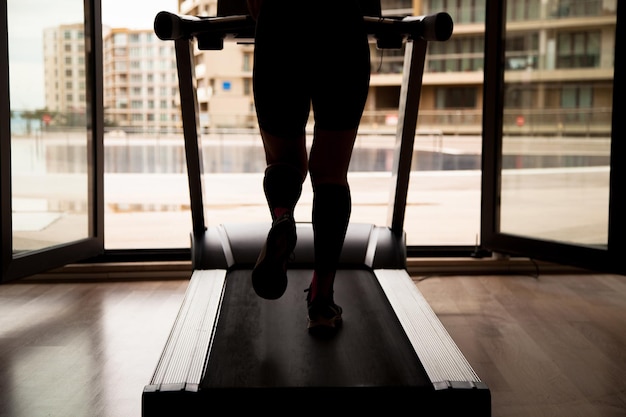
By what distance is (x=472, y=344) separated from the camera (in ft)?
7.30

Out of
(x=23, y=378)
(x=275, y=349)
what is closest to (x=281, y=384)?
(x=275, y=349)

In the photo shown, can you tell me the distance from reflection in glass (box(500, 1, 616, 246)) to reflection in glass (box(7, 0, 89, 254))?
5.86 ft

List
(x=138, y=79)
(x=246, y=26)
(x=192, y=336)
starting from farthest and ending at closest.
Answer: (x=138, y=79), (x=246, y=26), (x=192, y=336)

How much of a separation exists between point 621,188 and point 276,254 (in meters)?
1.71

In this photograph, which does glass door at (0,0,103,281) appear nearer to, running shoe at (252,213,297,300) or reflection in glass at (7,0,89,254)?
reflection in glass at (7,0,89,254)

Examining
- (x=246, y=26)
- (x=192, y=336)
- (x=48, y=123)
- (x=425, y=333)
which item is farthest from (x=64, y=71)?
(x=425, y=333)

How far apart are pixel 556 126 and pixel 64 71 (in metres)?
2.06

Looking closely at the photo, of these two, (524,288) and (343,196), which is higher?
(343,196)

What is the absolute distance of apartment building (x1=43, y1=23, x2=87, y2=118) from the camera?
112 inches

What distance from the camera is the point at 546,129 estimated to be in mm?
3146

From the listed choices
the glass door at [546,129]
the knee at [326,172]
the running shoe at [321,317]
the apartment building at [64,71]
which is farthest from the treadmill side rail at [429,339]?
the apartment building at [64,71]

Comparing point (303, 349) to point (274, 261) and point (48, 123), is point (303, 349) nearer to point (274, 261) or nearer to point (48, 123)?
point (274, 261)

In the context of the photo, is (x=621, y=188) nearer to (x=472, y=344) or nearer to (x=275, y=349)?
(x=472, y=344)

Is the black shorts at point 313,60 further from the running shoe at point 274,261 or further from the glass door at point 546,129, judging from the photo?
the glass door at point 546,129
